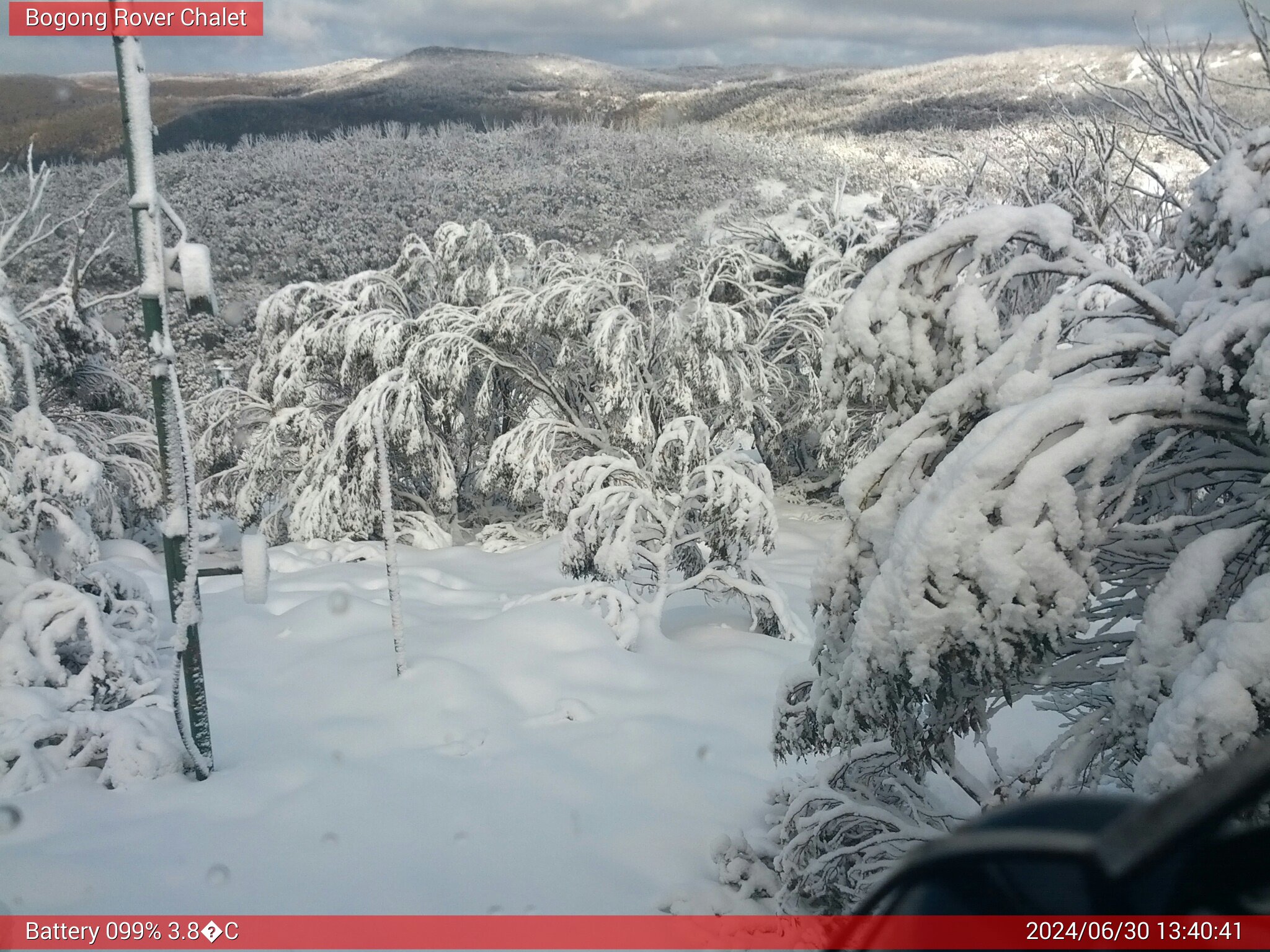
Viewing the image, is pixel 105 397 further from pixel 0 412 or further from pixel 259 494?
pixel 0 412

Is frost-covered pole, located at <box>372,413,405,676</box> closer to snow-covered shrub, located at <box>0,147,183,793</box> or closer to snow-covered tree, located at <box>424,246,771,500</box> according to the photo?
snow-covered shrub, located at <box>0,147,183,793</box>

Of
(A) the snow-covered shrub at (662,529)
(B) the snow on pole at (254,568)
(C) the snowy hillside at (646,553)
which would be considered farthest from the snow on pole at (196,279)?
(A) the snow-covered shrub at (662,529)

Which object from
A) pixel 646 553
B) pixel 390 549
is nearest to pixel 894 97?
pixel 646 553

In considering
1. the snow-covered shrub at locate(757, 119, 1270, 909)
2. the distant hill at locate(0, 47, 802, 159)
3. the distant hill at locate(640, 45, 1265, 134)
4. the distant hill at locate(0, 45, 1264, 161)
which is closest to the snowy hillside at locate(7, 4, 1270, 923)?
the snow-covered shrub at locate(757, 119, 1270, 909)

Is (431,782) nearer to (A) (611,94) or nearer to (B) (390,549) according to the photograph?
(B) (390,549)

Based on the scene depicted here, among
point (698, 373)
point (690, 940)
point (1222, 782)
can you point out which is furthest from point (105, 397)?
point (1222, 782)

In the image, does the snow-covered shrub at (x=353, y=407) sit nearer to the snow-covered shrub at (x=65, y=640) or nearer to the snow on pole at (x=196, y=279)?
the snow-covered shrub at (x=65, y=640)
